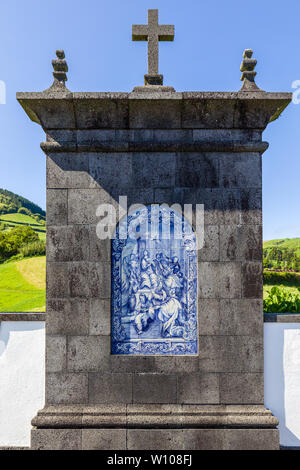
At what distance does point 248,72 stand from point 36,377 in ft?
21.3

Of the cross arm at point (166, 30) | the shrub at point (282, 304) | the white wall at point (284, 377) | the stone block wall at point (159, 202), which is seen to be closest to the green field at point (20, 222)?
the stone block wall at point (159, 202)

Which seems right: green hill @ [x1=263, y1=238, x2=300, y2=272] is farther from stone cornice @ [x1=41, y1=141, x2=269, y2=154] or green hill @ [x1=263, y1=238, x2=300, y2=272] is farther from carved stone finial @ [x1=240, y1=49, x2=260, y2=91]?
carved stone finial @ [x1=240, y1=49, x2=260, y2=91]

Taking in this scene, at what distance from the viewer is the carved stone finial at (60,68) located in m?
4.35

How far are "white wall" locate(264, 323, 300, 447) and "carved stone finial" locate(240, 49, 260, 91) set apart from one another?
4.14 m

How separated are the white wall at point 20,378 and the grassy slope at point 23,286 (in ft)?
5.35

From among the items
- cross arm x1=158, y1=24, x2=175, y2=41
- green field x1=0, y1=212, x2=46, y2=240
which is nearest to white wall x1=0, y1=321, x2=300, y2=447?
cross arm x1=158, y1=24, x2=175, y2=41

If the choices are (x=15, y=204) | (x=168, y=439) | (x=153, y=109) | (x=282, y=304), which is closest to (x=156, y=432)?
(x=168, y=439)

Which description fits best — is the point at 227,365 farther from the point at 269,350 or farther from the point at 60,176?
the point at 60,176

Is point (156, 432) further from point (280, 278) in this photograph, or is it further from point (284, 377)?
point (280, 278)

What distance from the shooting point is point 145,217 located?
14.5 ft

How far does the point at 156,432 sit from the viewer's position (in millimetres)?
4043

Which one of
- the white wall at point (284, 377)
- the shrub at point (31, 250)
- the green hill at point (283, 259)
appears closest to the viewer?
the white wall at point (284, 377)

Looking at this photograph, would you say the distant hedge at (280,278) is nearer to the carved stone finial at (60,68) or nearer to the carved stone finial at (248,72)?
the carved stone finial at (248,72)
